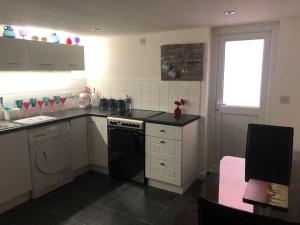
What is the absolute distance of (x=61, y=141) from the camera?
317 centimetres

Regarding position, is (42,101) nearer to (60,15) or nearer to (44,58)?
(44,58)

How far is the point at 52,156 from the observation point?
3.06 m

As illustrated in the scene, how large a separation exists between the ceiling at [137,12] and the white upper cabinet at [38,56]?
286mm

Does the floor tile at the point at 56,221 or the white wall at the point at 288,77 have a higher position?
the white wall at the point at 288,77

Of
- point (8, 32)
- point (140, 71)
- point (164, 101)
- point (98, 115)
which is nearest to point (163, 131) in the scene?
point (164, 101)

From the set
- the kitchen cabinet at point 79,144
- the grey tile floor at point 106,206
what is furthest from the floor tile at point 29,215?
the kitchen cabinet at point 79,144

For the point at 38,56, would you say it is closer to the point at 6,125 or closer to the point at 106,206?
the point at 6,125

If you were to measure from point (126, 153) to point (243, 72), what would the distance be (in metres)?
1.90

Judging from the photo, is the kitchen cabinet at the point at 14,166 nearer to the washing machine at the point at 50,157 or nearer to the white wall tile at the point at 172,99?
the washing machine at the point at 50,157

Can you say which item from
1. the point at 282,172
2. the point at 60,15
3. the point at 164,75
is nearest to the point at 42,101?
the point at 60,15

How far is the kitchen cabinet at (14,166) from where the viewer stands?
2.53m

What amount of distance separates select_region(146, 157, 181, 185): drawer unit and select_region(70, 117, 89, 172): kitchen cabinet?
1056 millimetres

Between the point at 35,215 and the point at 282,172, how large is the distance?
8.02 feet

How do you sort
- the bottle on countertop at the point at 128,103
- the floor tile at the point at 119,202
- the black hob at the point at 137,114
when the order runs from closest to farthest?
1. the floor tile at the point at 119,202
2. the black hob at the point at 137,114
3. the bottle on countertop at the point at 128,103
